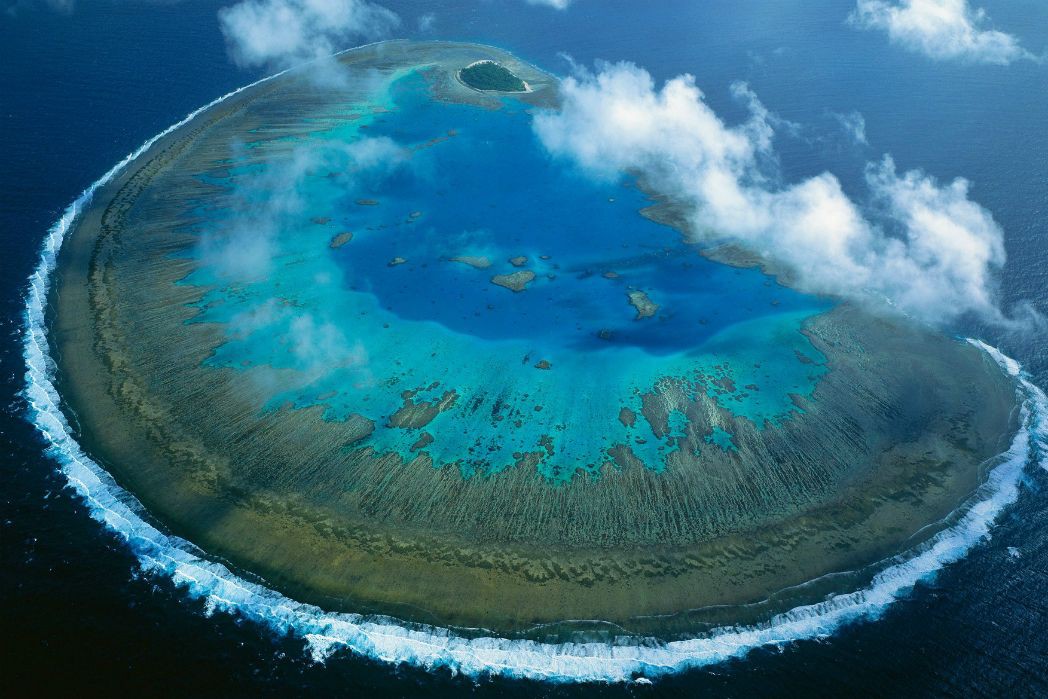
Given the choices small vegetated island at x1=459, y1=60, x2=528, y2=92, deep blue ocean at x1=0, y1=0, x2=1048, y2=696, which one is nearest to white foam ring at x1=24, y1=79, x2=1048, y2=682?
deep blue ocean at x1=0, y1=0, x2=1048, y2=696

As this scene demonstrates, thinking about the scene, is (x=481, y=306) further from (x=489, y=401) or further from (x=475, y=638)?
(x=475, y=638)

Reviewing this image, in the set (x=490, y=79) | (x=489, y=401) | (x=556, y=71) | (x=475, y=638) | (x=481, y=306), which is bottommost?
(x=475, y=638)

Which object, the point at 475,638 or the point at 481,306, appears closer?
the point at 475,638

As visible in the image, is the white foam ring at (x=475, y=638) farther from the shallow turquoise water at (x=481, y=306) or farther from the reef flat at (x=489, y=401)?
the shallow turquoise water at (x=481, y=306)

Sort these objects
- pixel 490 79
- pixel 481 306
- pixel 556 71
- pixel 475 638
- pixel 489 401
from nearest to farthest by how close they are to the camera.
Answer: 1. pixel 475 638
2. pixel 489 401
3. pixel 481 306
4. pixel 490 79
5. pixel 556 71

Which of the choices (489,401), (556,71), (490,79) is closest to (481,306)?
(489,401)

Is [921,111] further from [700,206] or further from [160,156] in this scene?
[160,156]

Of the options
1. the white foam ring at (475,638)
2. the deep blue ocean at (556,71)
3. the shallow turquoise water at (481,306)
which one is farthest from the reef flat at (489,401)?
the deep blue ocean at (556,71)

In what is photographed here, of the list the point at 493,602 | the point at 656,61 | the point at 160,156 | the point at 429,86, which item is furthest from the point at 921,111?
the point at 160,156
